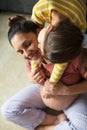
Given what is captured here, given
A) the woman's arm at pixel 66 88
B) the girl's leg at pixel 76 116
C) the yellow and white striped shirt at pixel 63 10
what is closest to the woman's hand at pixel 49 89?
the woman's arm at pixel 66 88

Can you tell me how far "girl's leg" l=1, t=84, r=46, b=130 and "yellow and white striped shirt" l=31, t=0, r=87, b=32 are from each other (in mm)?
341

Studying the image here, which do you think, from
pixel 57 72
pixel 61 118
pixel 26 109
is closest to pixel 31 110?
pixel 26 109

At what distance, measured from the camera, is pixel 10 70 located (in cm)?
164

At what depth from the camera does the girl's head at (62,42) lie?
88 cm

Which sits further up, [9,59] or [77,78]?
[77,78]

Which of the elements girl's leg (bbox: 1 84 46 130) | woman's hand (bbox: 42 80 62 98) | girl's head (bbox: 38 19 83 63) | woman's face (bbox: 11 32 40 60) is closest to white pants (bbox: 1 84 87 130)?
girl's leg (bbox: 1 84 46 130)

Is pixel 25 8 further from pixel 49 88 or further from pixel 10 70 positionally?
pixel 49 88

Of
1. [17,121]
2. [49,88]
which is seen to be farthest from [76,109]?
[17,121]

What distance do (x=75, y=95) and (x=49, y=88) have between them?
0.48 ft

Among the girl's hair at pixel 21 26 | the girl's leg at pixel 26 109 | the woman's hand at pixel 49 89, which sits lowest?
the girl's leg at pixel 26 109

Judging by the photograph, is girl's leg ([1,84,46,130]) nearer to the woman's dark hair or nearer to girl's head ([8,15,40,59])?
girl's head ([8,15,40,59])

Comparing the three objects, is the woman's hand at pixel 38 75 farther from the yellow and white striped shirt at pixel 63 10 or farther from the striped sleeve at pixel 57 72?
the yellow and white striped shirt at pixel 63 10

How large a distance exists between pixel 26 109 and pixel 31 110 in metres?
0.02

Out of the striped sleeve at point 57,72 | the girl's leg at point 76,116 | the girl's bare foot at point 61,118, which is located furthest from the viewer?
the girl's bare foot at point 61,118
